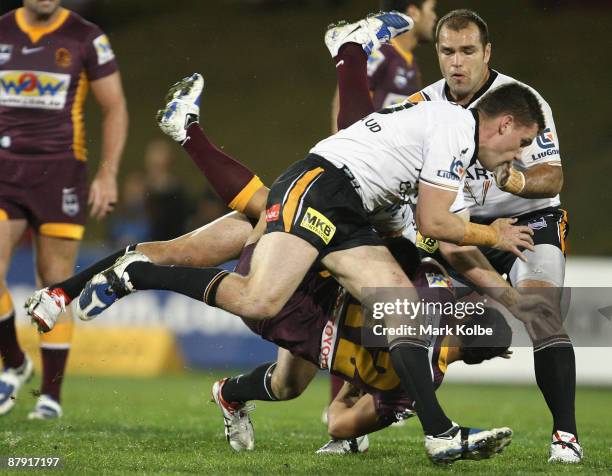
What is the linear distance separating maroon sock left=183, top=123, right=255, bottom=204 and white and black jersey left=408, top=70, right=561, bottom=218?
111cm

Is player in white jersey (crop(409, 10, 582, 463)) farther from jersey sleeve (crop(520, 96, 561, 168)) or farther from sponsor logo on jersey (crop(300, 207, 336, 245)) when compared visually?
sponsor logo on jersey (crop(300, 207, 336, 245))

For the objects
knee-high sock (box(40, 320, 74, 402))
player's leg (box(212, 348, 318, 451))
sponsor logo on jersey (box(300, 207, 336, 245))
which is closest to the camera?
sponsor logo on jersey (box(300, 207, 336, 245))

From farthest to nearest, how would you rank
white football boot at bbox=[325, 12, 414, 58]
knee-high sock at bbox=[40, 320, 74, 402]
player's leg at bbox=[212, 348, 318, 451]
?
1. knee-high sock at bbox=[40, 320, 74, 402]
2. white football boot at bbox=[325, 12, 414, 58]
3. player's leg at bbox=[212, 348, 318, 451]

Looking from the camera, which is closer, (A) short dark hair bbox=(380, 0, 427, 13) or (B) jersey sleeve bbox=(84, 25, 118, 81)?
(B) jersey sleeve bbox=(84, 25, 118, 81)

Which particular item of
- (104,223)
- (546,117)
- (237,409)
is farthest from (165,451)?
(104,223)

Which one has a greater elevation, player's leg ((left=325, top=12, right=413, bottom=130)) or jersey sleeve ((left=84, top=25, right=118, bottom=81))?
player's leg ((left=325, top=12, right=413, bottom=130))

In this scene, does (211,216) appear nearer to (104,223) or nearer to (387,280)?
(104,223)

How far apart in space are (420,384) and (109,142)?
11.1 ft

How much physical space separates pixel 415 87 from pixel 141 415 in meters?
3.22

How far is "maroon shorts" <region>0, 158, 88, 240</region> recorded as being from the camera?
7305 mm

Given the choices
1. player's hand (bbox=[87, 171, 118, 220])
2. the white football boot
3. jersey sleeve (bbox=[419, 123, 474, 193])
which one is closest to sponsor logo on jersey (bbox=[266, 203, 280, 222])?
jersey sleeve (bbox=[419, 123, 474, 193])

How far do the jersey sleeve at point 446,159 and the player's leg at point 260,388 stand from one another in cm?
129

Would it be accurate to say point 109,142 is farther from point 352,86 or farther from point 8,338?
point 352,86

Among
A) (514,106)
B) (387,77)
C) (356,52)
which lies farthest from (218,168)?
(387,77)
